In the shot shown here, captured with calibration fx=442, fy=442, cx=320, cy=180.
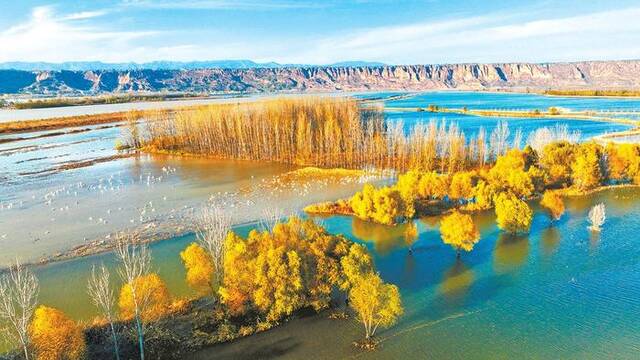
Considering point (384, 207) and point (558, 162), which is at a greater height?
point (558, 162)

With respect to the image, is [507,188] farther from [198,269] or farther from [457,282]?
[198,269]

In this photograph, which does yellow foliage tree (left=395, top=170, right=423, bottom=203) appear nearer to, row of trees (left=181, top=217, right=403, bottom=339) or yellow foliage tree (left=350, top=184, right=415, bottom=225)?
yellow foliage tree (left=350, top=184, right=415, bottom=225)

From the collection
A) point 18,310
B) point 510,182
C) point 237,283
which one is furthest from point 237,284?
point 510,182

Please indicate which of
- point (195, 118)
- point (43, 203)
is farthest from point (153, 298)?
point (195, 118)

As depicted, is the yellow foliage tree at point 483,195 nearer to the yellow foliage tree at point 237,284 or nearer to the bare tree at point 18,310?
the yellow foliage tree at point 237,284

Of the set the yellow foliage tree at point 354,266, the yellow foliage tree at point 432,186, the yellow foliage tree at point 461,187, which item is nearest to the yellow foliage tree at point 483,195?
the yellow foliage tree at point 461,187

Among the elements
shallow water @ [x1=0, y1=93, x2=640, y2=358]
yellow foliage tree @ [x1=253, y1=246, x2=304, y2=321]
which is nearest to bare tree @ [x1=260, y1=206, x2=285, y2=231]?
shallow water @ [x1=0, y1=93, x2=640, y2=358]
